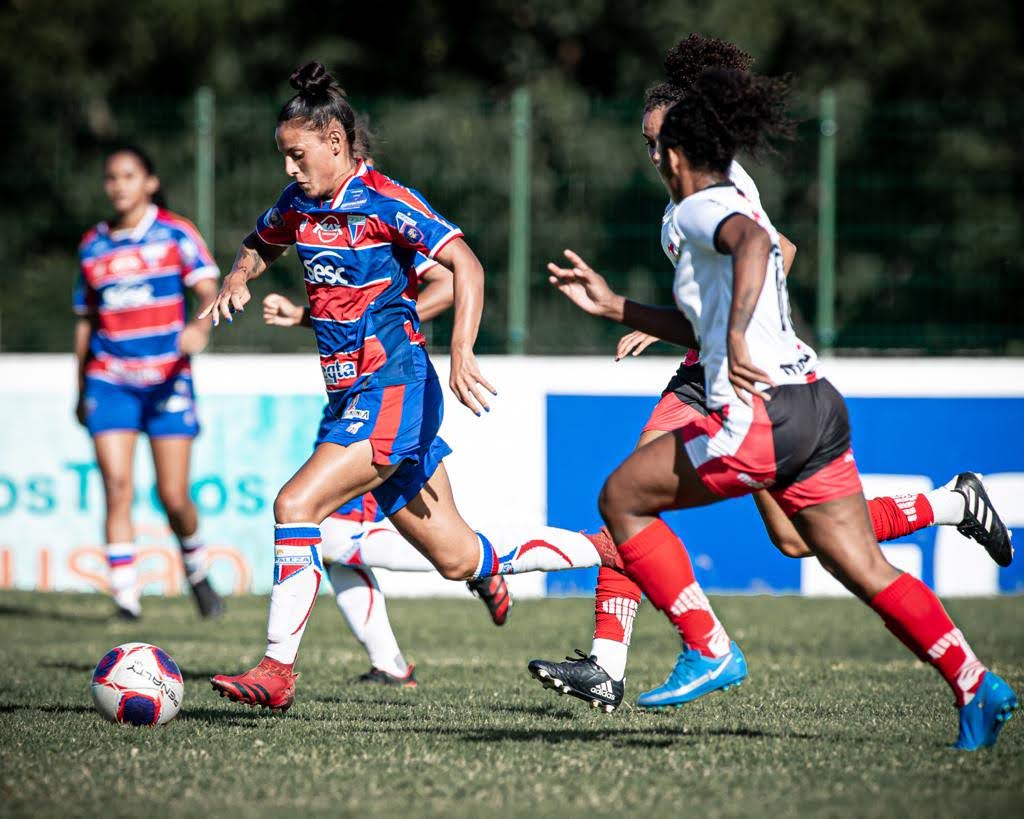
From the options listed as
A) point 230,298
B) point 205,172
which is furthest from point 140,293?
point 230,298

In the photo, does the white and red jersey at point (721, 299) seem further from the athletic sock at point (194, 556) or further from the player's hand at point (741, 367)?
the athletic sock at point (194, 556)

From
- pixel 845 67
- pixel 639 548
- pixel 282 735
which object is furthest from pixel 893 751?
pixel 845 67

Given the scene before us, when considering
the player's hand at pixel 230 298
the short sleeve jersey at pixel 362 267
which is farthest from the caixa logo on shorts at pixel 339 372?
the player's hand at pixel 230 298

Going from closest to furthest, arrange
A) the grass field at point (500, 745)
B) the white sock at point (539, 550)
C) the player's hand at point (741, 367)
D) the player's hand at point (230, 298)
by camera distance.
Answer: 1. the grass field at point (500, 745)
2. the player's hand at point (741, 367)
3. the player's hand at point (230, 298)
4. the white sock at point (539, 550)

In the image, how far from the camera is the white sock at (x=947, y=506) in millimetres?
6176

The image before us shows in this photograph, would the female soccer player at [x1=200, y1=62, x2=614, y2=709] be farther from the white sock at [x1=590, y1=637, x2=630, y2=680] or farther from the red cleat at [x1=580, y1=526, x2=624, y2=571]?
the white sock at [x1=590, y1=637, x2=630, y2=680]

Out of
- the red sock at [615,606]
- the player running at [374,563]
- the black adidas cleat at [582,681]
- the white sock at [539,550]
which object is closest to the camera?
the black adidas cleat at [582,681]

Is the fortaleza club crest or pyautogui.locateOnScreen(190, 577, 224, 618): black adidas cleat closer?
the fortaleza club crest

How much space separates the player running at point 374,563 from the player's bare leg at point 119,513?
2.96 meters

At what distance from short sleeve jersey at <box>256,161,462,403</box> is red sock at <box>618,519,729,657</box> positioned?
4.54 feet

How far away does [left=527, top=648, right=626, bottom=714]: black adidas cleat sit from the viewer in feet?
17.6

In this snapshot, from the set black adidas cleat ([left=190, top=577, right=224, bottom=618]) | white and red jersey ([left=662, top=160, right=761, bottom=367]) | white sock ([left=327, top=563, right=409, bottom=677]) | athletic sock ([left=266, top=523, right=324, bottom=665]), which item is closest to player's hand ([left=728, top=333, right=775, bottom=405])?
white and red jersey ([left=662, top=160, right=761, bottom=367])

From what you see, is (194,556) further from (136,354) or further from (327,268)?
(327,268)

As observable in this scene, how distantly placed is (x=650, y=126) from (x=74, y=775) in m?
3.14
